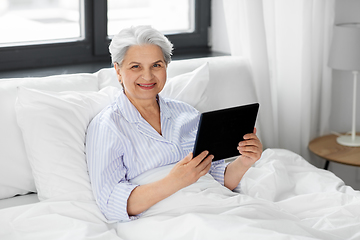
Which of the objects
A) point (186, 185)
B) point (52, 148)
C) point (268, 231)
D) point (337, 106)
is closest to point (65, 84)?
point (52, 148)

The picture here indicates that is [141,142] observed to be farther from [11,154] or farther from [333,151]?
[333,151]

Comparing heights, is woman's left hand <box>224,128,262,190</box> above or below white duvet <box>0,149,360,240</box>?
above

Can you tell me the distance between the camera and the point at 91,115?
168cm

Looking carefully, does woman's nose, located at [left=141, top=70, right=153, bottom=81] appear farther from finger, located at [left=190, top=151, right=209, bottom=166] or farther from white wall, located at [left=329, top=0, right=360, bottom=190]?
white wall, located at [left=329, top=0, right=360, bottom=190]

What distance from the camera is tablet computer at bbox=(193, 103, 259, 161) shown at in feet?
4.46

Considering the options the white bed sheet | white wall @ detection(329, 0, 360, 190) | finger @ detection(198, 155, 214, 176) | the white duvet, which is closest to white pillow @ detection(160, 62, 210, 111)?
the white duvet

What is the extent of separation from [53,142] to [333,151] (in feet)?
4.96

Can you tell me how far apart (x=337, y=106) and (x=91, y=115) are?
169 centimetres

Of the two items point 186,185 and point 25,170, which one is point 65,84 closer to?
point 25,170

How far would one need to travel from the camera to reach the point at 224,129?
4.66 ft

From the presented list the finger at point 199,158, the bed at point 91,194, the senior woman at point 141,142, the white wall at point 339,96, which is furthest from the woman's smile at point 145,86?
the white wall at point 339,96

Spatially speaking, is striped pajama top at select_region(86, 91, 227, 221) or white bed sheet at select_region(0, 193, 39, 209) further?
white bed sheet at select_region(0, 193, 39, 209)

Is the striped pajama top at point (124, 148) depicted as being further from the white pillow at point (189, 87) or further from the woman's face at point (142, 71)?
the white pillow at point (189, 87)

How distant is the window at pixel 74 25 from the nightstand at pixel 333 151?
974 mm
